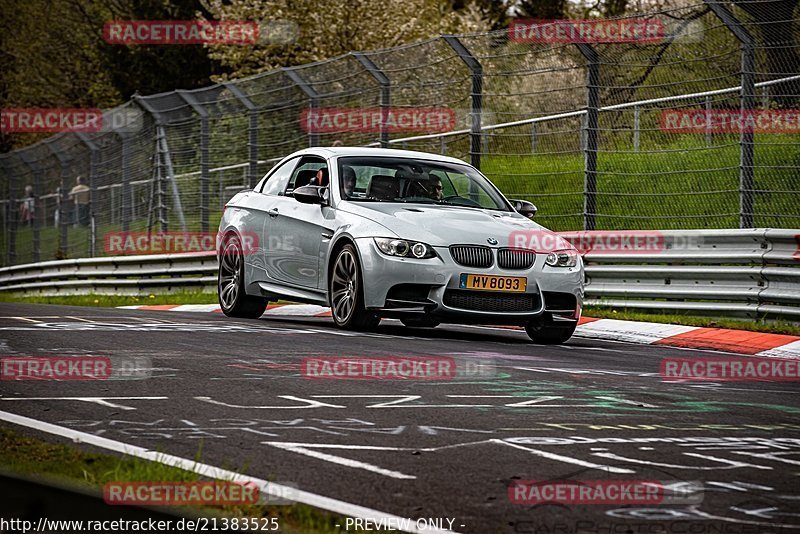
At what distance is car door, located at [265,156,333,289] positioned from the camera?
40.1 feet

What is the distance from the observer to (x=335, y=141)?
19.1 meters

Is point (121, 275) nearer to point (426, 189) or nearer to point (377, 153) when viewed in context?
point (377, 153)

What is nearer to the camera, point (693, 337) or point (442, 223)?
point (442, 223)

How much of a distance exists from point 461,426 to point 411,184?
613cm

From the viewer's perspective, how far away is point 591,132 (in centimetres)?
1495

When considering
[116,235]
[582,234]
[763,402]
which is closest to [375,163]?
[582,234]

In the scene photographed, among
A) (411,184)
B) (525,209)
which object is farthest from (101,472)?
(525,209)

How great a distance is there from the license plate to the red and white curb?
1.71 m

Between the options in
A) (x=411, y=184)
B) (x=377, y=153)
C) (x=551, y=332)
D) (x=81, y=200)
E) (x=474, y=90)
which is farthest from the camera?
(x=81, y=200)

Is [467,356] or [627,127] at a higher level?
[627,127]

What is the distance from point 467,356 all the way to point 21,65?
5403 centimetres

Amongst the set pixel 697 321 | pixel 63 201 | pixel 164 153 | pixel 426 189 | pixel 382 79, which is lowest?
pixel 697 321

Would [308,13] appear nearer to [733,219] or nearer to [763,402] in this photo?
[733,219]

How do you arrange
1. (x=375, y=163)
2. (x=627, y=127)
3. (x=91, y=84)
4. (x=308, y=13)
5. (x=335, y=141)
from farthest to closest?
1. (x=91, y=84)
2. (x=308, y=13)
3. (x=335, y=141)
4. (x=627, y=127)
5. (x=375, y=163)
